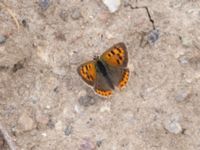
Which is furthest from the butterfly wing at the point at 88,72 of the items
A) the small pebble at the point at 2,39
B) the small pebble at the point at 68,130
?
the small pebble at the point at 2,39

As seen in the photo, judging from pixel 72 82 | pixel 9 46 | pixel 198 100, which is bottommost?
pixel 198 100

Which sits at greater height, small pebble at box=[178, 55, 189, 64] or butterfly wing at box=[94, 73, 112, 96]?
butterfly wing at box=[94, 73, 112, 96]

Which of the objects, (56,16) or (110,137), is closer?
(110,137)

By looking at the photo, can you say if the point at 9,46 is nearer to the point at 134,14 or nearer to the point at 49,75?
the point at 49,75

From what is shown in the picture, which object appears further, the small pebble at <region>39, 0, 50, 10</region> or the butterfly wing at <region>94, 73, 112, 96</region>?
the small pebble at <region>39, 0, 50, 10</region>

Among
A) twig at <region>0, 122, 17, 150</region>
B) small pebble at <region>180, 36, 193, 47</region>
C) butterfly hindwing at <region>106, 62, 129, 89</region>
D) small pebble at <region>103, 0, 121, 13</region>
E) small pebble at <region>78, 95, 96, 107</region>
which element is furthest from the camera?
small pebble at <region>103, 0, 121, 13</region>

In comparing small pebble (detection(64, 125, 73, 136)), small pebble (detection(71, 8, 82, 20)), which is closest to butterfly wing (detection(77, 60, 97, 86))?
small pebble (detection(64, 125, 73, 136))

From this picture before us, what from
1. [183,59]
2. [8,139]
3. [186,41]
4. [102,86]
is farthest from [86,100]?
[186,41]

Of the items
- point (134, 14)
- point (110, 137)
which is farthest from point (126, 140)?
point (134, 14)

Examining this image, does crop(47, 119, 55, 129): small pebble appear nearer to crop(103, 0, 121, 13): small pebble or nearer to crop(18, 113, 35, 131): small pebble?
crop(18, 113, 35, 131): small pebble
